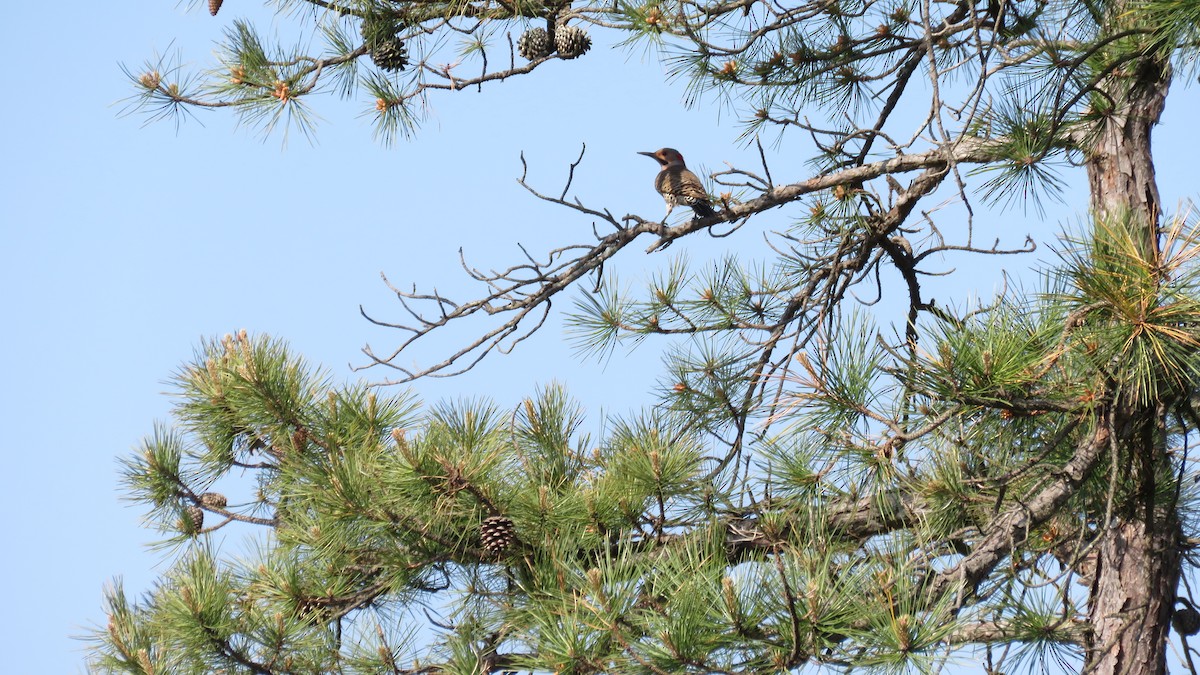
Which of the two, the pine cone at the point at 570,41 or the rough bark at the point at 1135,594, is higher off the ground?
the pine cone at the point at 570,41

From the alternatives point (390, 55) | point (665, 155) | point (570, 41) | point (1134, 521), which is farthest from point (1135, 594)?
point (390, 55)

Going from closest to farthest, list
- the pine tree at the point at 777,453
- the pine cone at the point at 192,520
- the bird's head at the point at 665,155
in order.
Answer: the pine tree at the point at 777,453, the pine cone at the point at 192,520, the bird's head at the point at 665,155

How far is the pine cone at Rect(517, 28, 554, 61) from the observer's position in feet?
9.41

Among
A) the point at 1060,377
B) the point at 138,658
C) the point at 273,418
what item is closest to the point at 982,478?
the point at 1060,377

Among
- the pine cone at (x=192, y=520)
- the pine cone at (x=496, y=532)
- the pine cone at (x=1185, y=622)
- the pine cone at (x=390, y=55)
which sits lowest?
the pine cone at (x=1185, y=622)

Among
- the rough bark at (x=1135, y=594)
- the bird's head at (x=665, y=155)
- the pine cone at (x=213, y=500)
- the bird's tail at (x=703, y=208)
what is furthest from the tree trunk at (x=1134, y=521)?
the pine cone at (x=213, y=500)

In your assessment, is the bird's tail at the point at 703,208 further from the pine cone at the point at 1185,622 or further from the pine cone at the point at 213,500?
the pine cone at the point at 213,500

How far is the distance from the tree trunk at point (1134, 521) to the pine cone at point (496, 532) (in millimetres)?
1201

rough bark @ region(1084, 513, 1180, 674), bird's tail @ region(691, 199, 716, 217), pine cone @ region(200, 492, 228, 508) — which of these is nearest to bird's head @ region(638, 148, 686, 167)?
bird's tail @ region(691, 199, 716, 217)

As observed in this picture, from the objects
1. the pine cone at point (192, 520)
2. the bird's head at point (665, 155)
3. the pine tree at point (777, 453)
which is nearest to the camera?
the pine tree at point (777, 453)

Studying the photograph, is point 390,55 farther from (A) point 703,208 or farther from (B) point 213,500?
(B) point 213,500

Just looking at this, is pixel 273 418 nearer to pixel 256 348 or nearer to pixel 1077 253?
pixel 256 348

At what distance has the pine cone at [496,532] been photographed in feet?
7.97

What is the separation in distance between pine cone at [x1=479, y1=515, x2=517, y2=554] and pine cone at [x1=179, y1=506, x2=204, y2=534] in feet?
4.07
